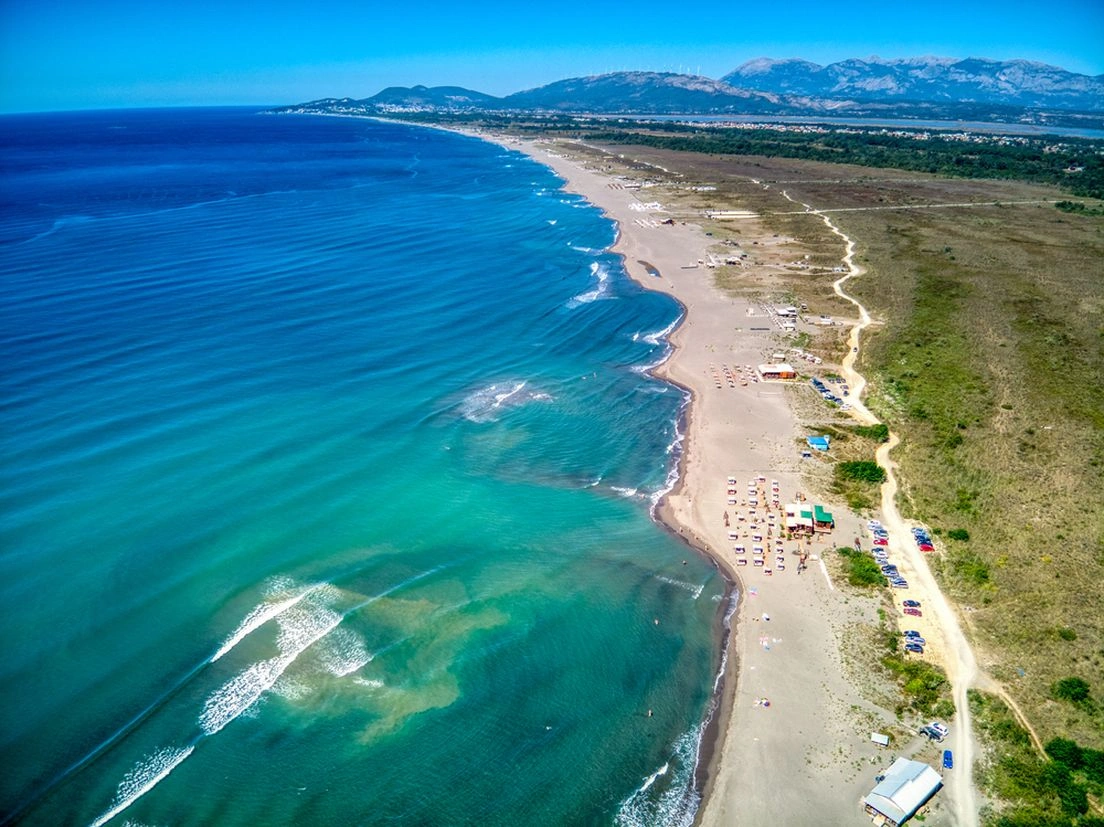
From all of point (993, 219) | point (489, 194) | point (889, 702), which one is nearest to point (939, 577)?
point (889, 702)

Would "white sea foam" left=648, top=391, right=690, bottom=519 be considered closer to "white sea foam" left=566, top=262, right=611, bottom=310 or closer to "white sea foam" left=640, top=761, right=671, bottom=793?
"white sea foam" left=640, top=761, right=671, bottom=793

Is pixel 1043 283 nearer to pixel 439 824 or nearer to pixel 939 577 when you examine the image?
pixel 939 577

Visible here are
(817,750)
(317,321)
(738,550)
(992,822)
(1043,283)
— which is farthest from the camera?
(1043,283)

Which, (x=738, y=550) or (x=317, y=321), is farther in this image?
(x=317, y=321)

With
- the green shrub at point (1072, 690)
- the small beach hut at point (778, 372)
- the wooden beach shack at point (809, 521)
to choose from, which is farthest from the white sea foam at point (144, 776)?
the small beach hut at point (778, 372)

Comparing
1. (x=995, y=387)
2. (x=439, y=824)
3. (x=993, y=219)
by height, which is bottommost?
(x=439, y=824)

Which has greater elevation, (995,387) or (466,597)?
(995,387)

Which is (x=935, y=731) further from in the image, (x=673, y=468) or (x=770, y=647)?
(x=673, y=468)

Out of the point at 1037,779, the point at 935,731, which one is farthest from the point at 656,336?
the point at 1037,779
